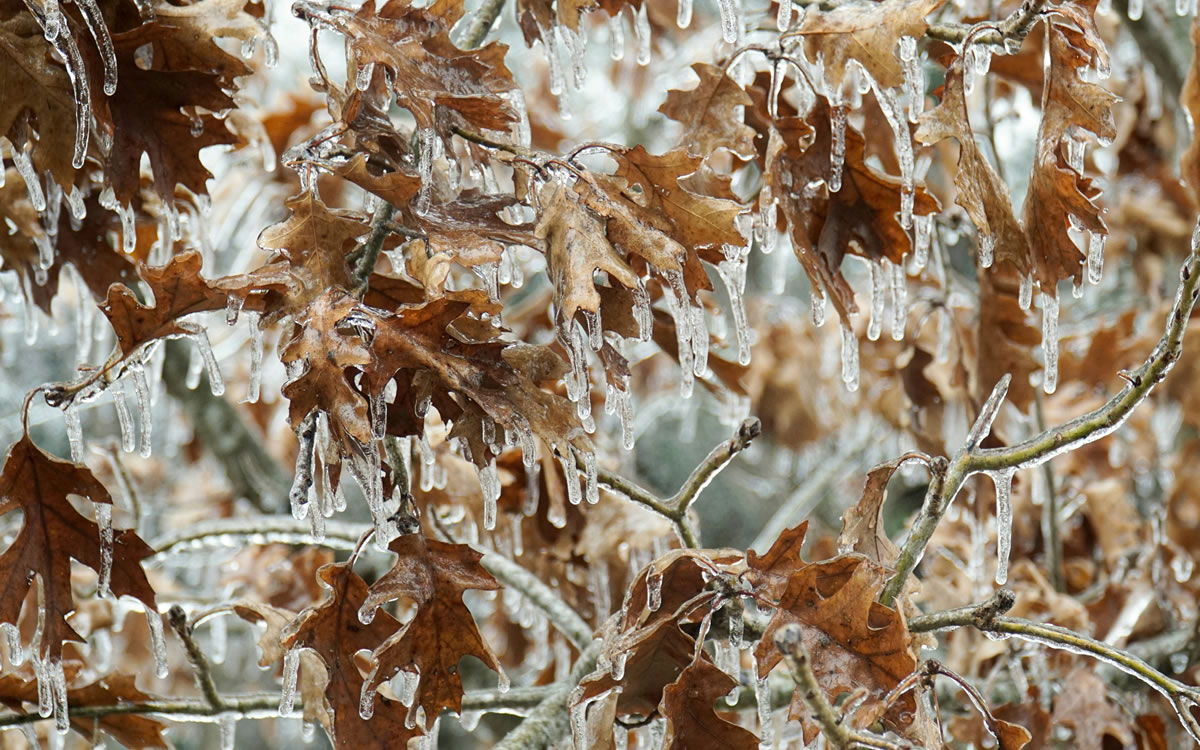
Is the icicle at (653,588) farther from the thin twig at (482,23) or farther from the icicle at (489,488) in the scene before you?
the thin twig at (482,23)

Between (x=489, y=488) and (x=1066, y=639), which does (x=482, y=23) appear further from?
(x=1066, y=639)

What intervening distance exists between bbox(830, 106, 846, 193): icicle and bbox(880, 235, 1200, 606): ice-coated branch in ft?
1.02

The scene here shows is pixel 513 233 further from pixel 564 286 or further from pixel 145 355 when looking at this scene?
pixel 145 355

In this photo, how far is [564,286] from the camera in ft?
3.18

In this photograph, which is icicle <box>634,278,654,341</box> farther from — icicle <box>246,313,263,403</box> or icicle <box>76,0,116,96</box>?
icicle <box>76,0,116,96</box>

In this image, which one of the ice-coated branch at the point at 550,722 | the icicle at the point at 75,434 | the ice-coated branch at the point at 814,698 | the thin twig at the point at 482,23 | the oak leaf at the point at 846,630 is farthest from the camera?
the thin twig at the point at 482,23

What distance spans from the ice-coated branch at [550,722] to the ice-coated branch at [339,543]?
172mm

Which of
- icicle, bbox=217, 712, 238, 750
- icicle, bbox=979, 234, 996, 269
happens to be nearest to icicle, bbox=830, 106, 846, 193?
icicle, bbox=979, 234, 996, 269

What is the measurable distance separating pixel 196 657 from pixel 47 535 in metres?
0.29

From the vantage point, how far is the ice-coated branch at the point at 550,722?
4.38 ft

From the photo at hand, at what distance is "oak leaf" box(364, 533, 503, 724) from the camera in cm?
111

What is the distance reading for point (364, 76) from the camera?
1.05 metres

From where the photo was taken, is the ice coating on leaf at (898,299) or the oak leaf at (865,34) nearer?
the oak leaf at (865,34)

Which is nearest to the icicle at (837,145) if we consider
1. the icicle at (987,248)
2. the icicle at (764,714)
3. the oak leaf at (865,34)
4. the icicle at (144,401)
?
the oak leaf at (865,34)
